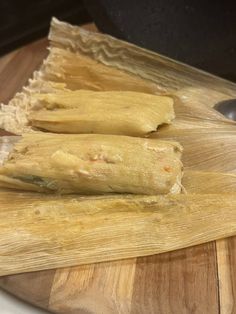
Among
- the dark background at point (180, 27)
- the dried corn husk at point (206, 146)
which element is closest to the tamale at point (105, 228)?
the dried corn husk at point (206, 146)

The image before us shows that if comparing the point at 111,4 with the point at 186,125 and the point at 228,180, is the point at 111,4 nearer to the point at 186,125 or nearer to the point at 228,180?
the point at 186,125

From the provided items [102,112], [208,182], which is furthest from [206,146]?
[102,112]

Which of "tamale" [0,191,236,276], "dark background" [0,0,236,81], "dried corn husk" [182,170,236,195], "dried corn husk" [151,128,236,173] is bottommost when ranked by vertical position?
"tamale" [0,191,236,276]

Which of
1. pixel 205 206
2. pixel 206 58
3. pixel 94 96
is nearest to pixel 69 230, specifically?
pixel 205 206

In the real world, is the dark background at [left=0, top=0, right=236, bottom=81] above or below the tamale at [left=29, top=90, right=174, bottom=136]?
above

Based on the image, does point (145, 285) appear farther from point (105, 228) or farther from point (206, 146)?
point (206, 146)

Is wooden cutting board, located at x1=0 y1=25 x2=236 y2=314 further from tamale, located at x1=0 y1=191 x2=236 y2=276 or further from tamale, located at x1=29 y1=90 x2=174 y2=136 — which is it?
tamale, located at x1=29 y1=90 x2=174 y2=136

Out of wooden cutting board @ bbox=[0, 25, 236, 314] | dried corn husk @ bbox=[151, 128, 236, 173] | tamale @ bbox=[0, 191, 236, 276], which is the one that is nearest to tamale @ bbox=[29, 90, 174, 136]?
dried corn husk @ bbox=[151, 128, 236, 173]

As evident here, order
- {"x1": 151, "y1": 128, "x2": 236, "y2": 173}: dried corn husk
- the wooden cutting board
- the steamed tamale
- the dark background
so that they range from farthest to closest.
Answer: the dark background, {"x1": 151, "y1": 128, "x2": 236, "y2": 173}: dried corn husk, the steamed tamale, the wooden cutting board
